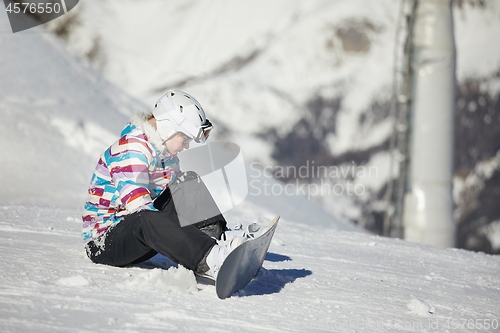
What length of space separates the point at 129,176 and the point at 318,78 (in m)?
41.1

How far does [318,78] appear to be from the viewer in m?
42.9

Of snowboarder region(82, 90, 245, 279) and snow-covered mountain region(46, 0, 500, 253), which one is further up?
snowboarder region(82, 90, 245, 279)

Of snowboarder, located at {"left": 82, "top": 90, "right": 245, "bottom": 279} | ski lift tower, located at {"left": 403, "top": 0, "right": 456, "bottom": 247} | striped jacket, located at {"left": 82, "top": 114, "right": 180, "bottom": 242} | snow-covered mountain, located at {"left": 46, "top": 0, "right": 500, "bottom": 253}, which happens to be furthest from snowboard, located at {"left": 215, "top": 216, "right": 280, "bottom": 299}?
snow-covered mountain, located at {"left": 46, "top": 0, "right": 500, "bottom": 253}

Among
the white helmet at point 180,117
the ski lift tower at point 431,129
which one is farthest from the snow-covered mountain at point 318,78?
the white helmet at point 180,117

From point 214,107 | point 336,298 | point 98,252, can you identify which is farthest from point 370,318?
point 214,107

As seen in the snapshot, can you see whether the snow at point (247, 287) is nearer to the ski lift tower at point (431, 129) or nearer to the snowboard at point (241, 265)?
the snowboard at point (241, 265)

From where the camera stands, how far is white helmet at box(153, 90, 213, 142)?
269 cm

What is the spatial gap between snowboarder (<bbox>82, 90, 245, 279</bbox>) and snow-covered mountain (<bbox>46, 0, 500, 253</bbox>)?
27488mm

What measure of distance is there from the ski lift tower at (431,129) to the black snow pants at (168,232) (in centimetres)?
730

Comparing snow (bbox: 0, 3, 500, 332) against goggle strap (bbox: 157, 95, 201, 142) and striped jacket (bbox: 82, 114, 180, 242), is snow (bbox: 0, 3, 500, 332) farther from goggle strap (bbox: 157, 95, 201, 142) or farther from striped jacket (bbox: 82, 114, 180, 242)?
goggle strap (bbox: 157, 95, 201, 142)

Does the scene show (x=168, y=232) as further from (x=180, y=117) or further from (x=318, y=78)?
(x=318, y=78)

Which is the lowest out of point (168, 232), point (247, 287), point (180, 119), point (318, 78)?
point (318, 78)

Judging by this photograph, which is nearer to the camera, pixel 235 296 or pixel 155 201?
pixel 235 296

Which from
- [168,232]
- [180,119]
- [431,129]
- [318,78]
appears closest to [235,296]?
[168,232]
